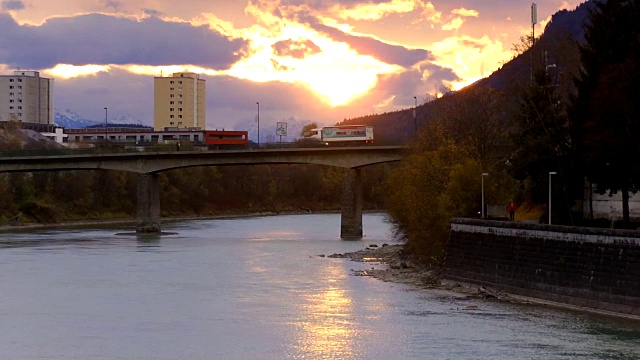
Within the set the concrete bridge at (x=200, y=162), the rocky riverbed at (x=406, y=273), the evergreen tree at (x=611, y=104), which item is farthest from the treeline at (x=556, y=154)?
the concrete bridge at (x=200, y=162)

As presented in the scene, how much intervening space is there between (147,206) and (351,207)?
80.3ft

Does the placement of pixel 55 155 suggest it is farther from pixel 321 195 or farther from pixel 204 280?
pixel 321 195

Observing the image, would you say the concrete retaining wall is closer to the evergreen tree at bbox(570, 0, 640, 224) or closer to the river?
the river

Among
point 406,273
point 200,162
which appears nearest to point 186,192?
point 200,162

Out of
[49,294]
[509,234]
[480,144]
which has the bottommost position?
[49,294]

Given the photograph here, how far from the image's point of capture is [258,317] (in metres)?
42.7

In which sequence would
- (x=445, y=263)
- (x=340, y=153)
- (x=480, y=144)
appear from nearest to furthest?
(x=445, y=263)
(x=480, y=144)
(x=340, y=153)

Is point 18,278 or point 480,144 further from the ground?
point 480,144

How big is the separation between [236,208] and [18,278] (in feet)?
356

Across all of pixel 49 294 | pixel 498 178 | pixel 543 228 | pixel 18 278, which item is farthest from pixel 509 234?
pixel 18 278

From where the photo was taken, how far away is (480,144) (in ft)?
244

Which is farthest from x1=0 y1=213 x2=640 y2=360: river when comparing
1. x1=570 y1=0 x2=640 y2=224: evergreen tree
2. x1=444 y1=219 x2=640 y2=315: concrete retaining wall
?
x1=570 y1=0 x2=640 y2=224: evergreen tree

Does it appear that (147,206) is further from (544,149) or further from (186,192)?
(544,149)

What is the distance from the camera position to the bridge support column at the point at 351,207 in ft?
323
